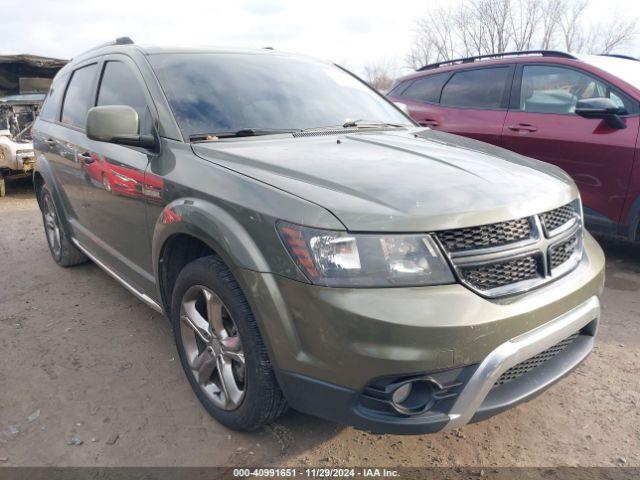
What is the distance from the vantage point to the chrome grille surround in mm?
1788

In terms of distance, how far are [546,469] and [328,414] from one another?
981 millimetres

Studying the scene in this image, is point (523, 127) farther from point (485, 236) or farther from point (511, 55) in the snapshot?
point (485, 236)

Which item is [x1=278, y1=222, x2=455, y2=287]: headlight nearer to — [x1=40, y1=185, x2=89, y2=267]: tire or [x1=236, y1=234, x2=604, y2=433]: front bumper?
[x1=236, y1=234, x2=604, y2=433]: front bumper

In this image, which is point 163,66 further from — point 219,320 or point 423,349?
point 423,349

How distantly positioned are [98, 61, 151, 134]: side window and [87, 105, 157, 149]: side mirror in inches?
6.9

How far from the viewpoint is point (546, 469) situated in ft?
6.93

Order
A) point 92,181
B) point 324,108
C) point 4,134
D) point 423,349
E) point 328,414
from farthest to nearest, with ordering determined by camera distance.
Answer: point 4,134 → point 92,181 → point 324,108 → point 328,414 → point 423,349

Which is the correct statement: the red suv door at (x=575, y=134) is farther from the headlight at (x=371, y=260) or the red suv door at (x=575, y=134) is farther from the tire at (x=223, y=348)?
the tire at (x=223, y=348)

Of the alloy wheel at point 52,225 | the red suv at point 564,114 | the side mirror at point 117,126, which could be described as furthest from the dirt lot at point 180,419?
the side mirror at point 117,126

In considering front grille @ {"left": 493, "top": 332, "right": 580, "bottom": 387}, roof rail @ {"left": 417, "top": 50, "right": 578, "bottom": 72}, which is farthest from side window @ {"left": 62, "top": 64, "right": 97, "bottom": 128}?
roof rail @ {"left": 417, "top": 50, "right": 578, "bottom": 72}

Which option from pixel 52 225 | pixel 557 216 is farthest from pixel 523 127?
pixel 52 225

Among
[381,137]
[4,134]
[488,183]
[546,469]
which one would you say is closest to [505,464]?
[546,469]

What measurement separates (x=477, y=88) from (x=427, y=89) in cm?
70

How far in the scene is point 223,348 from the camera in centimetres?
227
